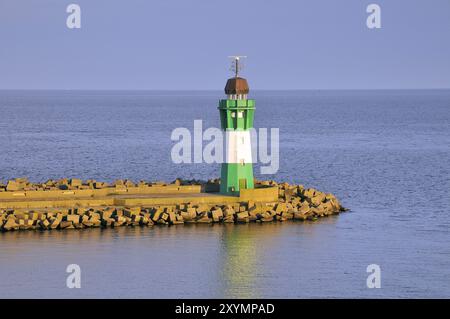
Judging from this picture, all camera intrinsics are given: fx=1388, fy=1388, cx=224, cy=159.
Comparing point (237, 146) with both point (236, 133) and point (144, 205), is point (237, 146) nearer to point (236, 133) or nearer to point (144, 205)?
point (236, 133)

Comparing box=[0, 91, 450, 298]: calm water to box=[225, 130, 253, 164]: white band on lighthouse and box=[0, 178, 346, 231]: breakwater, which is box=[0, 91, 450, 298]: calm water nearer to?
box=[0, 178, 346, 231]: breakwater

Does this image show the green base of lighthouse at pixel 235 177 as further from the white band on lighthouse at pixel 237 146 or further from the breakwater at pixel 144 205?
the breakwater at pixel 144 205

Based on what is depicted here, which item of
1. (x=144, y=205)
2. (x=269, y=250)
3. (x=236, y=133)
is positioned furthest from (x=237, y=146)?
(x=269, y=250)

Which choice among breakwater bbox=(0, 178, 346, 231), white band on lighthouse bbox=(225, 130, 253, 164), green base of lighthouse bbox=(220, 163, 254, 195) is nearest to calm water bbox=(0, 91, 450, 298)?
breakwater bbox=(0, 178, 346, 231)

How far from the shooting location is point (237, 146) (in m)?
49.7

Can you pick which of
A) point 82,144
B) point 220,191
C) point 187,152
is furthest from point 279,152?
point 220,191

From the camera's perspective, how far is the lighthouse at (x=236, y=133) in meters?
49.2

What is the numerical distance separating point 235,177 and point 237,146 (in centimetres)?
113

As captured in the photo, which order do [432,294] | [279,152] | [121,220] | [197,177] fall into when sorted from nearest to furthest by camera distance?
[432,294] < [121,220] < [197,177] < [279,152]

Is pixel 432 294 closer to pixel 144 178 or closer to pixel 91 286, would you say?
pixel 91 286

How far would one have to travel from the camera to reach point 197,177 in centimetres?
6812
